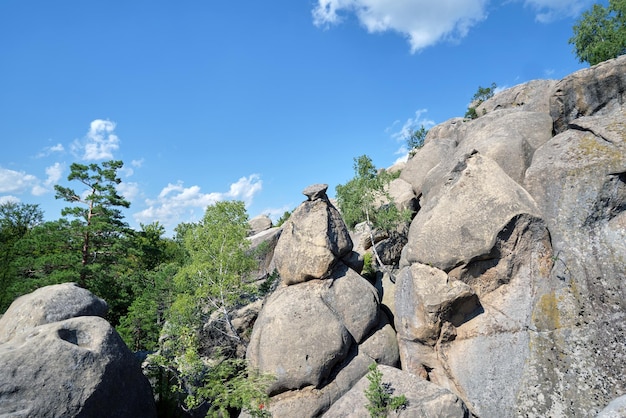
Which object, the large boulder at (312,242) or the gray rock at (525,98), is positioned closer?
the large boulder at (312,242)

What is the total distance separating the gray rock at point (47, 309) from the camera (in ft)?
44.8

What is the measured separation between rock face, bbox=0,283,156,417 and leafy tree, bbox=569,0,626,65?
166 ft

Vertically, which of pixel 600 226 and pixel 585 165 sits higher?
pixel 585 165

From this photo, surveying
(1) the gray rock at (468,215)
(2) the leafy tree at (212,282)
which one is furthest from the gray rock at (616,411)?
(2) the leafy tree at (212,282)

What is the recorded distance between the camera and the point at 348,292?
51.3 ft

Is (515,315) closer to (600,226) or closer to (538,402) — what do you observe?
(538,402)

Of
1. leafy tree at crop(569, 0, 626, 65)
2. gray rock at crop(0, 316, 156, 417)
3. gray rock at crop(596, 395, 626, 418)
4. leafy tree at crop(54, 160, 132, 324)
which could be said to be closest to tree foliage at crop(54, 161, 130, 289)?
leafy tree at crop(54, 160, 132, 324)

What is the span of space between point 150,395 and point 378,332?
966cm

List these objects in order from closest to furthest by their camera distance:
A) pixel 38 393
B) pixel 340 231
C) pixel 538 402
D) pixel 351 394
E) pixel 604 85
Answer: pixel 38 393, pixel 538 402, pixel 351 394, pixel 604 85, pixel 340 231

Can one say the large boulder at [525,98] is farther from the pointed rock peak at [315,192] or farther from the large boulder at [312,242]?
the large boulder at [312,242]

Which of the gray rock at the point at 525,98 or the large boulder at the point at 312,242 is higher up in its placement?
the gray rock at the point at 525,98

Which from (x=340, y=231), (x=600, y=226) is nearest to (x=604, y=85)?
(x=600, y=226)

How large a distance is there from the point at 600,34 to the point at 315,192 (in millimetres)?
45648

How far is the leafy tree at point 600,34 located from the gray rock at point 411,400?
43473 millimetres
